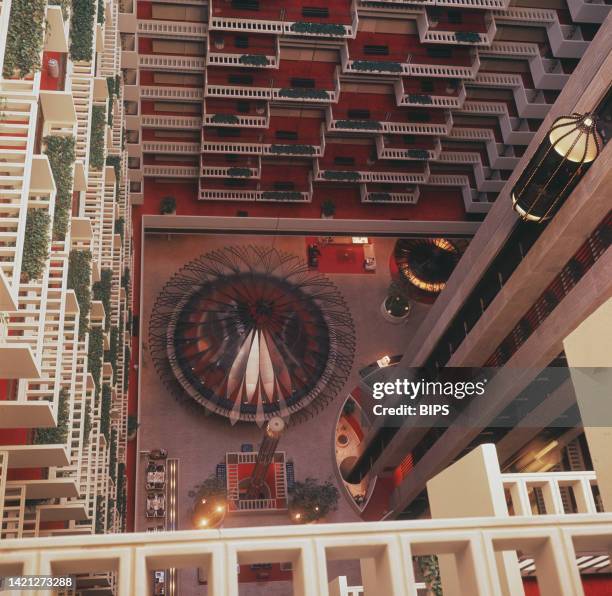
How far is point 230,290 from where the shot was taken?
108ft

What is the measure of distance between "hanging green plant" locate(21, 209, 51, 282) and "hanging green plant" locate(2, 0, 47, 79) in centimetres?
207

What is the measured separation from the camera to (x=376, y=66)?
30.5 meters

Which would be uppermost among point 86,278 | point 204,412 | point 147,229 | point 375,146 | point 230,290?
point 375,146

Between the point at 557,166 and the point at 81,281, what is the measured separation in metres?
9.92

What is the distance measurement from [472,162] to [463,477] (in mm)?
27883

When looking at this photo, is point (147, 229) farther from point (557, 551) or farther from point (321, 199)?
point (557, 551)

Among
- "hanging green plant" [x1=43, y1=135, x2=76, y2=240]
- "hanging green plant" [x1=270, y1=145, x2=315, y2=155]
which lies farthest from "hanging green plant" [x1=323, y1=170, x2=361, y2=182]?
"hanging green plant" [x1=43, y1=135, x2=76, y2=240]

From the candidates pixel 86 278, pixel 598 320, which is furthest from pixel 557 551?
pixel 86 278

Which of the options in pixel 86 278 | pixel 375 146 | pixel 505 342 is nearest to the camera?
pixel 86 278

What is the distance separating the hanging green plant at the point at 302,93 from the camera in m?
31.1

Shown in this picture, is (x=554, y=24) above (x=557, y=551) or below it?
above

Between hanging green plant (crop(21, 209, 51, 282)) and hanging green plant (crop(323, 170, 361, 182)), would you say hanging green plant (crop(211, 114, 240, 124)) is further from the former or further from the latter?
hanging green plant (crop(21, 209, 51, 282))

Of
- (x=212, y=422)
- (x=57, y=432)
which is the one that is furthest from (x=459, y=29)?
(x=57, y=432)

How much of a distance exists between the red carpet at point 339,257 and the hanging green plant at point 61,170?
77.3 ft
